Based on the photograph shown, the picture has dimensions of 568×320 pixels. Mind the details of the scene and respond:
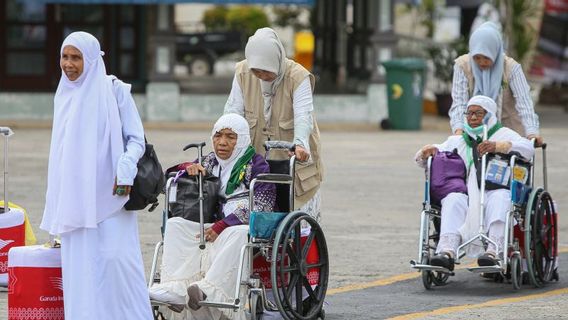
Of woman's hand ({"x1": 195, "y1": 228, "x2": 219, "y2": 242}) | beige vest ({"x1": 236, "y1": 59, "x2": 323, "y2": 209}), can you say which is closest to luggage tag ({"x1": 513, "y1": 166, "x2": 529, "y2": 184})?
beige vest ({"x1": 236, "y1": 59, "x2": 323, "y2": 209})

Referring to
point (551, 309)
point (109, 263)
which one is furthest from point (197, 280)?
point (551, 309)

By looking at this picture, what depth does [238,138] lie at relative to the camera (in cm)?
834

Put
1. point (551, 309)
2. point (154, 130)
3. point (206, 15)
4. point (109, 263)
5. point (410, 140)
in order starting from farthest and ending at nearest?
point (206, 15) → point (154, 130) → point (410, 140) → point (551, 309) → point (109, 263)

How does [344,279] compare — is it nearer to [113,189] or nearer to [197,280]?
[197,280]

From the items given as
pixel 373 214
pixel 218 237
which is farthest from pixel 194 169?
pixel 373 214

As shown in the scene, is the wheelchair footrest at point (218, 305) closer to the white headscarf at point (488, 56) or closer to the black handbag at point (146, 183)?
the black handbag at point (146, 183)

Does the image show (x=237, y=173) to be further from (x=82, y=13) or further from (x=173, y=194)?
(x=82, y=13)

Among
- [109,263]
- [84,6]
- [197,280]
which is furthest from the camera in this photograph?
[84,6]

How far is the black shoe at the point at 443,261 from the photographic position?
9.53m

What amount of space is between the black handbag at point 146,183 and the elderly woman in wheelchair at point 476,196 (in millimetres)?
2850

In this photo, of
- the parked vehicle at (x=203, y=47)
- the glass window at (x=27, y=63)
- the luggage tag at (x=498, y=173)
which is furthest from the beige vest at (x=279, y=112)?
the parked vehicle at (x=203, y=47)

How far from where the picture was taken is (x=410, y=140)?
22125mm

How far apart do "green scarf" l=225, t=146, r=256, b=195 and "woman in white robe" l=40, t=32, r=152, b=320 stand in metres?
1.22

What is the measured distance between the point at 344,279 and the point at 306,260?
1.89 meters
